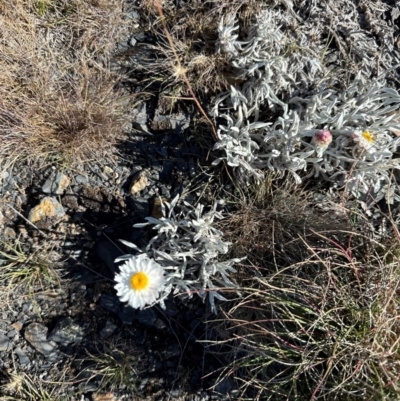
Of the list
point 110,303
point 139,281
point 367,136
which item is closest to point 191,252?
point 139,281

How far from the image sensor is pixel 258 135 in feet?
7.11

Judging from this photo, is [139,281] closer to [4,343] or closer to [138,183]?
[138,183]

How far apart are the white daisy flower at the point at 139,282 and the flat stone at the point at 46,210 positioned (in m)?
0.53

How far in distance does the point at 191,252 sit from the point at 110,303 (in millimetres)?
424

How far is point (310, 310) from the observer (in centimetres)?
190

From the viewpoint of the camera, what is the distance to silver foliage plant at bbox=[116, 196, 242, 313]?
1.99 m

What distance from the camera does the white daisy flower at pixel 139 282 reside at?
1.72 meters

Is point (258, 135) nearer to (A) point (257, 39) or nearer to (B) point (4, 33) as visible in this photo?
(A) point (257, 39)

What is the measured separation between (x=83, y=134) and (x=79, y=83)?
0.76 ft

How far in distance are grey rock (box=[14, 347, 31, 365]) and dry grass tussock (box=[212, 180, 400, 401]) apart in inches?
31.0

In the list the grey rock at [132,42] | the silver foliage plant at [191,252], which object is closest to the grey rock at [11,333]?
the silver foliage plant at [191,252]

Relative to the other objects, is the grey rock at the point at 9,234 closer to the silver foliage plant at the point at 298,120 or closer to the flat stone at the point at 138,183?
the flat stone at the point at 138,183

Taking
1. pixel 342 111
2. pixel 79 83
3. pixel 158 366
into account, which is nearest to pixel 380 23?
pixel 342 111

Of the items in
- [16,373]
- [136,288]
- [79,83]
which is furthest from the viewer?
[79,83]
